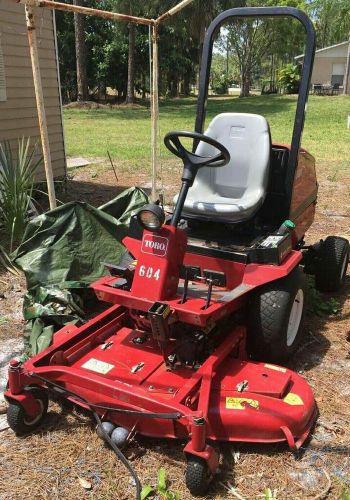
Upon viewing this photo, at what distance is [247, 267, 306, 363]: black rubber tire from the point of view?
115 inches

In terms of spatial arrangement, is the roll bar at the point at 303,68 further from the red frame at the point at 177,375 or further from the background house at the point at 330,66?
the background house at the point at 330,66

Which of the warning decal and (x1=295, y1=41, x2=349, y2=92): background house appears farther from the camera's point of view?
(x1=295, y1=41, x2=349, y2=92): background house

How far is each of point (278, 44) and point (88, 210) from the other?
45085 millimetres

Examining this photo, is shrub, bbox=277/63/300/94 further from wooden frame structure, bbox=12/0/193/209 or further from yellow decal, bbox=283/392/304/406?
yellow decal, bbox=283/392/304/406

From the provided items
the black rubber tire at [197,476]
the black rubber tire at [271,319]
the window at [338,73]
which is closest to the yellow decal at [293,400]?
the black rubber tire at [271,319]

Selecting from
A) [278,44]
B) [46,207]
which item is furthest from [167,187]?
[278,44]

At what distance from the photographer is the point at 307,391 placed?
2.62 metres

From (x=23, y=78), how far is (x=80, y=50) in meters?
15.9

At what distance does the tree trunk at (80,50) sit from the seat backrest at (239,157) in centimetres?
1855

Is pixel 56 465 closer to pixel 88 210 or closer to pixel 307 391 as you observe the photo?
pixel 307 391

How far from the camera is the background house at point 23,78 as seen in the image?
21.2 ft

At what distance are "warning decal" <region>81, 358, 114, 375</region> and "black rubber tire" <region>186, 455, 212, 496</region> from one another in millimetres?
693

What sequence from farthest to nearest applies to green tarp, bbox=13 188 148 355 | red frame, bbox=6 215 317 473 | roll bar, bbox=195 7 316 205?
1. green tarp, bbox=13 188 148 355
2. roll bar, bbox=195 7 316 205
3. red frame, bbox=6 215 317 473

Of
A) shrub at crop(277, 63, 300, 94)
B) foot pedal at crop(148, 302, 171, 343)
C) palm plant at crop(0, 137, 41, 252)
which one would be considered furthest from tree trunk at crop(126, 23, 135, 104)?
foot pedal at crop(148, 302, 171, 343)
